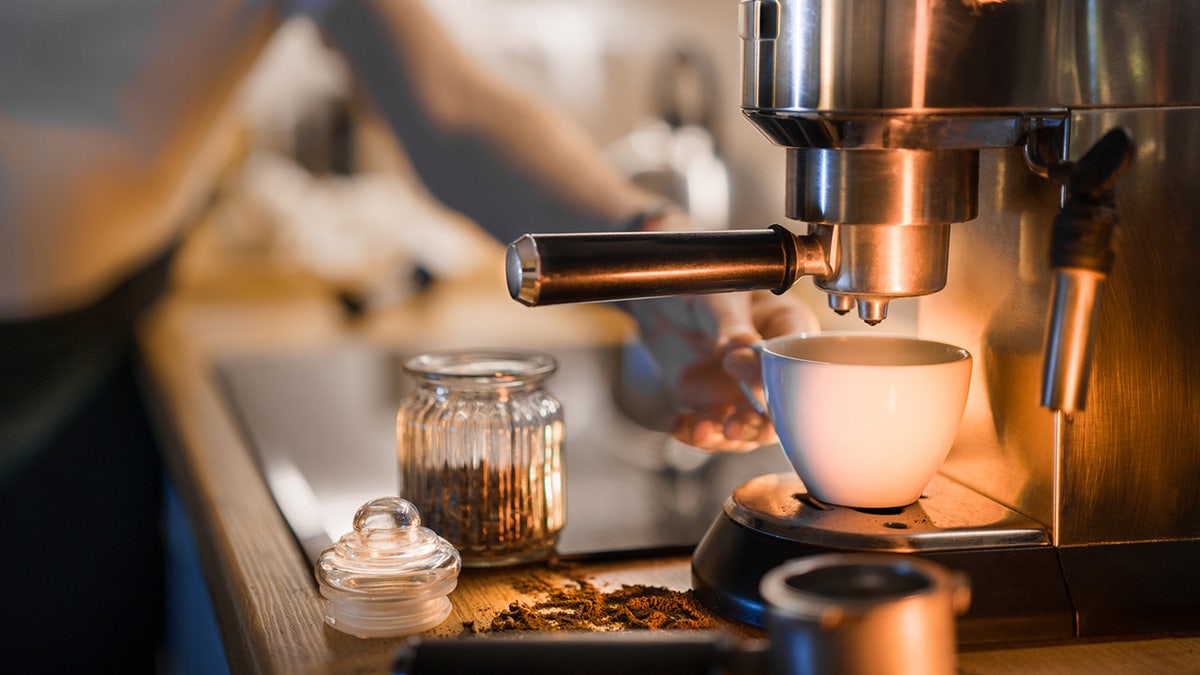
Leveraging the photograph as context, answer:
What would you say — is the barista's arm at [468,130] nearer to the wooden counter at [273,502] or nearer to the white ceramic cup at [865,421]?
the wooden counter at [273,502]

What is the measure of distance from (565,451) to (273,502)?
8.0 inches

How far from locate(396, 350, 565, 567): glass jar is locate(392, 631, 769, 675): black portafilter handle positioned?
20 centimetres

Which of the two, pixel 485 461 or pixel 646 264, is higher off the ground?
pixel 646 264

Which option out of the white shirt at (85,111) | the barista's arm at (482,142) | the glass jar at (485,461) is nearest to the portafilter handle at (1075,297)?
the glass jar at (485,461)

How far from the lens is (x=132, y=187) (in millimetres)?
1575

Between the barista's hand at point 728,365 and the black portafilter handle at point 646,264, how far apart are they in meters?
0.14

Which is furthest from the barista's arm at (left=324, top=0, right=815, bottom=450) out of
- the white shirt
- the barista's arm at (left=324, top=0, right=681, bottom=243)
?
the white shirt

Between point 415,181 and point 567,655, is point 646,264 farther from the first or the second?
point 415,181

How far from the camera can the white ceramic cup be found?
0.60 meters

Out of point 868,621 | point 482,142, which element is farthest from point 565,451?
point 482,142

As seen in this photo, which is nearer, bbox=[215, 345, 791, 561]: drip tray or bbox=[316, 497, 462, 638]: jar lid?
bbox=[316, 497, 462, 638]: jar lid

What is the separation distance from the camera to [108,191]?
1546 millimetres

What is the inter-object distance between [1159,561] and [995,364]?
125mm

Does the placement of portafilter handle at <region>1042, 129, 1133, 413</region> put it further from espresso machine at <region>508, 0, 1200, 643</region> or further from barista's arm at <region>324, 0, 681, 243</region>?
barista's arm at <region>324, 0, 681, 243</region>
